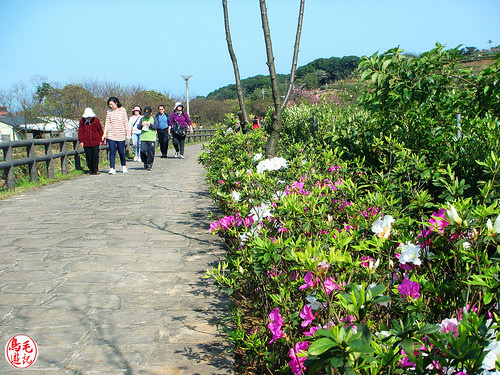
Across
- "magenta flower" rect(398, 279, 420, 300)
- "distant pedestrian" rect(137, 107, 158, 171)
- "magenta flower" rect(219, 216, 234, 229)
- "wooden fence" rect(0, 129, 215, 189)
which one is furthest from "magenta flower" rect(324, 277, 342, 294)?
"distant pedestrian" rect(137, 107, 158, 171)

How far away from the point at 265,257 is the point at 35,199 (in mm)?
8303

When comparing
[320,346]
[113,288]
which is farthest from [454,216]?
[113,288]

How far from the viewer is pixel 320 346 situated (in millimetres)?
1312

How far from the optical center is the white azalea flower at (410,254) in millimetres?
2039

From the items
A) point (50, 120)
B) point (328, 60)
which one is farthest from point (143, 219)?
point (328, 60)

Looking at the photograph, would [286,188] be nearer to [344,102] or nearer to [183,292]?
[183,292]

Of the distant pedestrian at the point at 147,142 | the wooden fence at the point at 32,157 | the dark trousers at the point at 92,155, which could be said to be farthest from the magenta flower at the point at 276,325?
the distant pedestrian at the point at 147,142

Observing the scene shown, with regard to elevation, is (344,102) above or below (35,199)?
above

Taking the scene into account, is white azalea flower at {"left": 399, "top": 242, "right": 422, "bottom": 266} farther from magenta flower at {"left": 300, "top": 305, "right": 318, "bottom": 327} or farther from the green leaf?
the green leaf

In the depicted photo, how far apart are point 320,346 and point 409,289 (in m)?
0.77

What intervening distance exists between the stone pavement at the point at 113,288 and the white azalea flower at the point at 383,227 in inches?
51.7

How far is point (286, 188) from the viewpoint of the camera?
3.89 meters

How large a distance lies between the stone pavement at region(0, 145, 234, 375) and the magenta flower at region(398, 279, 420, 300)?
1.36 m

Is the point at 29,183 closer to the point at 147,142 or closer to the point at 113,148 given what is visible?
the point at 113,148
